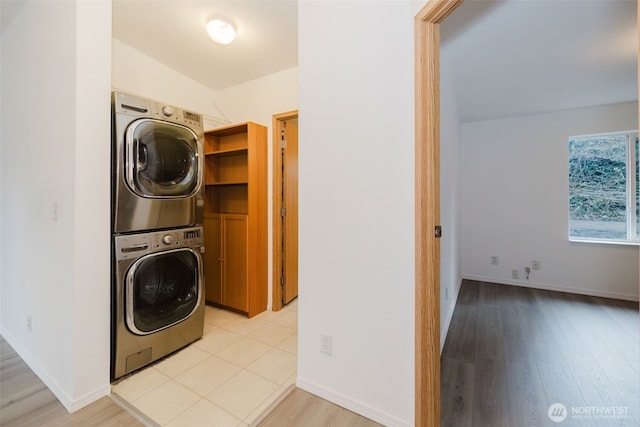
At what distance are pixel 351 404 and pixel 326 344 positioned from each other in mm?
329

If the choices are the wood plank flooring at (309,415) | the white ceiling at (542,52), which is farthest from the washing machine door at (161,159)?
the white ceiling at (542,52)

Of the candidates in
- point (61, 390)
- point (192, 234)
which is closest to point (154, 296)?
point (192, 234)

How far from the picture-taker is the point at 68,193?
1508 mm

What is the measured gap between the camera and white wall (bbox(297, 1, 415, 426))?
1.34 m

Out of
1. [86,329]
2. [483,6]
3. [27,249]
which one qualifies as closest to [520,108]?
[483,6]

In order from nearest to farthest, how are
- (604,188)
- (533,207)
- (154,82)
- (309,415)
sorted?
(309,415) → (154,82) → (604,188) → (533,207)

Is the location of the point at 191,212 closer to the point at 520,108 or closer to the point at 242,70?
the point at 242,70

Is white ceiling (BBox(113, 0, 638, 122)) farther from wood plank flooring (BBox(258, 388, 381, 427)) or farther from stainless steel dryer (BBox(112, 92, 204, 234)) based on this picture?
wood plank flooring (BBox(258, 388, 381, 427))

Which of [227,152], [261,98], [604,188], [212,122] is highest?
[261,98]

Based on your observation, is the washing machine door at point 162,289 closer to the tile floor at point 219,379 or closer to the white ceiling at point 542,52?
the tile floor at point 219,379

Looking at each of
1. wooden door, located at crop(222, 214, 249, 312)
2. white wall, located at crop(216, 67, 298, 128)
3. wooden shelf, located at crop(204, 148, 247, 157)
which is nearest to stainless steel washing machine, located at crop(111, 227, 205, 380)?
wooden door, located at crop(222, 214, 249, 312)

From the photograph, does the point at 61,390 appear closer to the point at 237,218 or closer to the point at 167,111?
the point at 237,218

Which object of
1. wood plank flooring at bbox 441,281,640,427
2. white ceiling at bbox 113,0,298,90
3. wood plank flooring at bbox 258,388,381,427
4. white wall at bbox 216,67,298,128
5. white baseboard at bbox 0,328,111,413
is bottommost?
wood plank flooring at bbox 441,281,640,427

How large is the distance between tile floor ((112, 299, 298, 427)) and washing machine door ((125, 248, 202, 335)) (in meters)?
0.31
